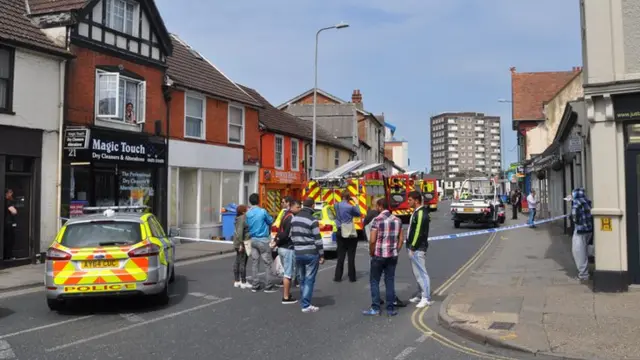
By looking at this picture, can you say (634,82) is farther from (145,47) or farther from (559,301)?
A: (145,47)

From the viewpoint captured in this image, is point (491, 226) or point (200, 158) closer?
point (200, 158)

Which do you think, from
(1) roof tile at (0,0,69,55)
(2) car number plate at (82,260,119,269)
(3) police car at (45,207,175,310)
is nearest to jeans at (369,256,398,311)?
(3) police car at (45,207,175,310)

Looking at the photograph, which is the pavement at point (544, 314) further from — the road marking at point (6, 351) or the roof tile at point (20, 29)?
the roof tile at point (20, 29)

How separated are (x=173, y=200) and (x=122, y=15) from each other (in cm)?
646

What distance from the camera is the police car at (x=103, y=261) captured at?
823cm

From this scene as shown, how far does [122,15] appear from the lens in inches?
689

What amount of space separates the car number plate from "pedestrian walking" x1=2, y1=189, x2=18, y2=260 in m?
6.32

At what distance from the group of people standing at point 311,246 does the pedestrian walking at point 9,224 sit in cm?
635

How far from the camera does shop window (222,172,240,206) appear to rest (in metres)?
22.8

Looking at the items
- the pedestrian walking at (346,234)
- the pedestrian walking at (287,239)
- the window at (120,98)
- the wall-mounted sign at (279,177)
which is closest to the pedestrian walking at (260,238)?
the pedestrian walking at (287,239)

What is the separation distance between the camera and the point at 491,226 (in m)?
27.1

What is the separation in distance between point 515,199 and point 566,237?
1298 centimetres

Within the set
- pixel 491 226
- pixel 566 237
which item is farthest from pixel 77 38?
pixel 491 226

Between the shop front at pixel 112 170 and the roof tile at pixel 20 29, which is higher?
the roof tile at pixel 20 29
